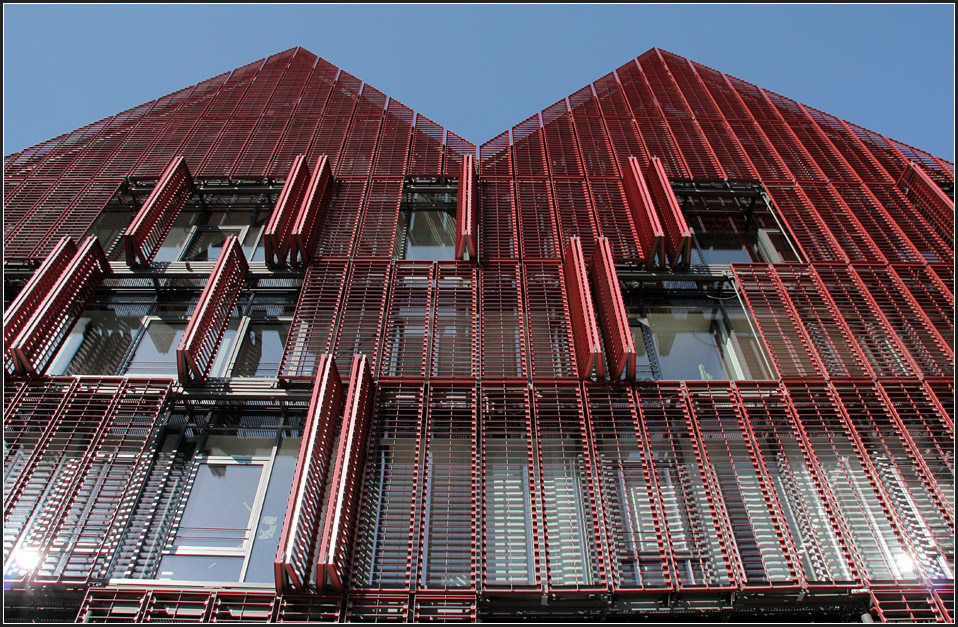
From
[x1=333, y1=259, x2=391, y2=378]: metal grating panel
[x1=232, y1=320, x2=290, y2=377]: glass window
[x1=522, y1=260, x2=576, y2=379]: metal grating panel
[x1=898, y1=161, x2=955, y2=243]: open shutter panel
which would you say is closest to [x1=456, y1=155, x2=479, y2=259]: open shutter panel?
[x1=522, y1=260, x2=576, y2=379]: metal grating panel

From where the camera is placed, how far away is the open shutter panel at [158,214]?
16.2 m

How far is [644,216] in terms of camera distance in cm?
1723

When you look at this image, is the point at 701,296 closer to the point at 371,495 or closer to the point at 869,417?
the point at 869,417

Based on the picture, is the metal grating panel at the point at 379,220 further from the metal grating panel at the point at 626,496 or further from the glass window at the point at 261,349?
the metal grating panel at the point at 626,496

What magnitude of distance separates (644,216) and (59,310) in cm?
1242

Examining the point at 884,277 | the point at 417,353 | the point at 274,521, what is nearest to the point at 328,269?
the point at 417,353

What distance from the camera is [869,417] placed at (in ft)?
40.4

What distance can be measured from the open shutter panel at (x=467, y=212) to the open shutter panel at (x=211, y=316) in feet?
15.3

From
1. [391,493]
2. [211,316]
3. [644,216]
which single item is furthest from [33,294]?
[644,216]

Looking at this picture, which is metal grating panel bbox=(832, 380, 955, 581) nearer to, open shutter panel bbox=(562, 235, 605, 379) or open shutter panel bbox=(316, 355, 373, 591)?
open shutter panel bbox=(562, 235, 605, 379)

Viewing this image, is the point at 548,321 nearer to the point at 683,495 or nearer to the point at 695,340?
the point at 695,340

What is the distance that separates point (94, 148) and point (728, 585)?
65.9 feet

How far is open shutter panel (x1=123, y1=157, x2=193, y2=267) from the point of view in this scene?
640 inches

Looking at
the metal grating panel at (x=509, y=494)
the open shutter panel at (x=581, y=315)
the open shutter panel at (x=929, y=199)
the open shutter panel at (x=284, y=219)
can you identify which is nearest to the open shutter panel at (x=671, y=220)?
the open shutter panel at (x=581, y=315)
